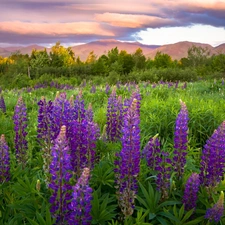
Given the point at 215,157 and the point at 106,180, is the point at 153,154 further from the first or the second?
the point at 215,157

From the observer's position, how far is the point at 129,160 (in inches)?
108

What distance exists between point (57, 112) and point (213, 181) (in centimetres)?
155

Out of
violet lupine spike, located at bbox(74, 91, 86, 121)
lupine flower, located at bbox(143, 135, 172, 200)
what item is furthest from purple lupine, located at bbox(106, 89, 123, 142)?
violet lupine spike, located at bbox(74, 91, 86, 121)

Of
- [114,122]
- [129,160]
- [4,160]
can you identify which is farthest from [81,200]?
[114,122]

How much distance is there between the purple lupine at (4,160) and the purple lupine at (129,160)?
1.15 meters

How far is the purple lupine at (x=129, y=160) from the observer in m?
2.73

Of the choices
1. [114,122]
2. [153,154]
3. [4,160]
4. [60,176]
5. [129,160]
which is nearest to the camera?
[60,176]

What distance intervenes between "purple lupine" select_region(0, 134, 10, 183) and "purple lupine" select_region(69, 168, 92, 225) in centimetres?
118

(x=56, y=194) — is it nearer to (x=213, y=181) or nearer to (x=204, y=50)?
(x=213, y=181)

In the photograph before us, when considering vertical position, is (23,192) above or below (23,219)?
above

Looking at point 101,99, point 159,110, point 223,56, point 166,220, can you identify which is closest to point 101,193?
point 166,220

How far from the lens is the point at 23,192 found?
10.2ft

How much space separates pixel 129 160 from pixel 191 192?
65 centimetres

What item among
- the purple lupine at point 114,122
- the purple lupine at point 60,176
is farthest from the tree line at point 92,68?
the purple lupine at point 60,176
